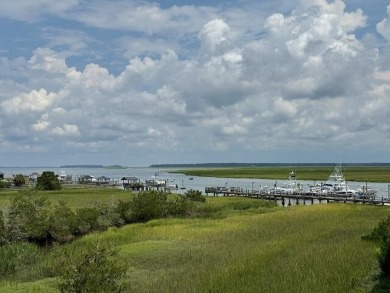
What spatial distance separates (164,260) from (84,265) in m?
8.65

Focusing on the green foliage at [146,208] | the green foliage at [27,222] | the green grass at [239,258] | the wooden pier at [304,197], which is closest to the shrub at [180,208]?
the green foliage at [146,208]

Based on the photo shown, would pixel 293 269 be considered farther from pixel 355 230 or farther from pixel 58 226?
pixel 58 226

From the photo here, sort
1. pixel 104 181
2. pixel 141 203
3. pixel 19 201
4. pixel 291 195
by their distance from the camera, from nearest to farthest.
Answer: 1. pixel 19 201
2. pixel 141 203
3. pixel 291 195
4. pixel 104 181

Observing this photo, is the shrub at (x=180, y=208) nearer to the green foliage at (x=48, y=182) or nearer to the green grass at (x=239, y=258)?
the green grass at (x=239, y=258)

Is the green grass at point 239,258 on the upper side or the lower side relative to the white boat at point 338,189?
lower

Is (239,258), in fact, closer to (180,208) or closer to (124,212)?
(124,212)

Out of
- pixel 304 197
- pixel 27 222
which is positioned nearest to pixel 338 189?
pixel 304 197

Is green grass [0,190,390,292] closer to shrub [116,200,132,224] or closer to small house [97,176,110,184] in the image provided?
shrub [116,200,132,224]

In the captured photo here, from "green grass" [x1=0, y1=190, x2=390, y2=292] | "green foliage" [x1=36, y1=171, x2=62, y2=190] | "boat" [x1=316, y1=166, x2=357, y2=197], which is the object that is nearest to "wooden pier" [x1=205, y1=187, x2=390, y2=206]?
"boat" [x1=316, y1=166, x2=357, y2=197]

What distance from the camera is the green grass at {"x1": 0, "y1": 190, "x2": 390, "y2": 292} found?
57.8 ft

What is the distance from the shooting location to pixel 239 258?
893 inches

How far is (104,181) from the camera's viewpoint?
409 ft

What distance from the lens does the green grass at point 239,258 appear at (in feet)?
57.8

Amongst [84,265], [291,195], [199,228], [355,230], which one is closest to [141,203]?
[199,228]
